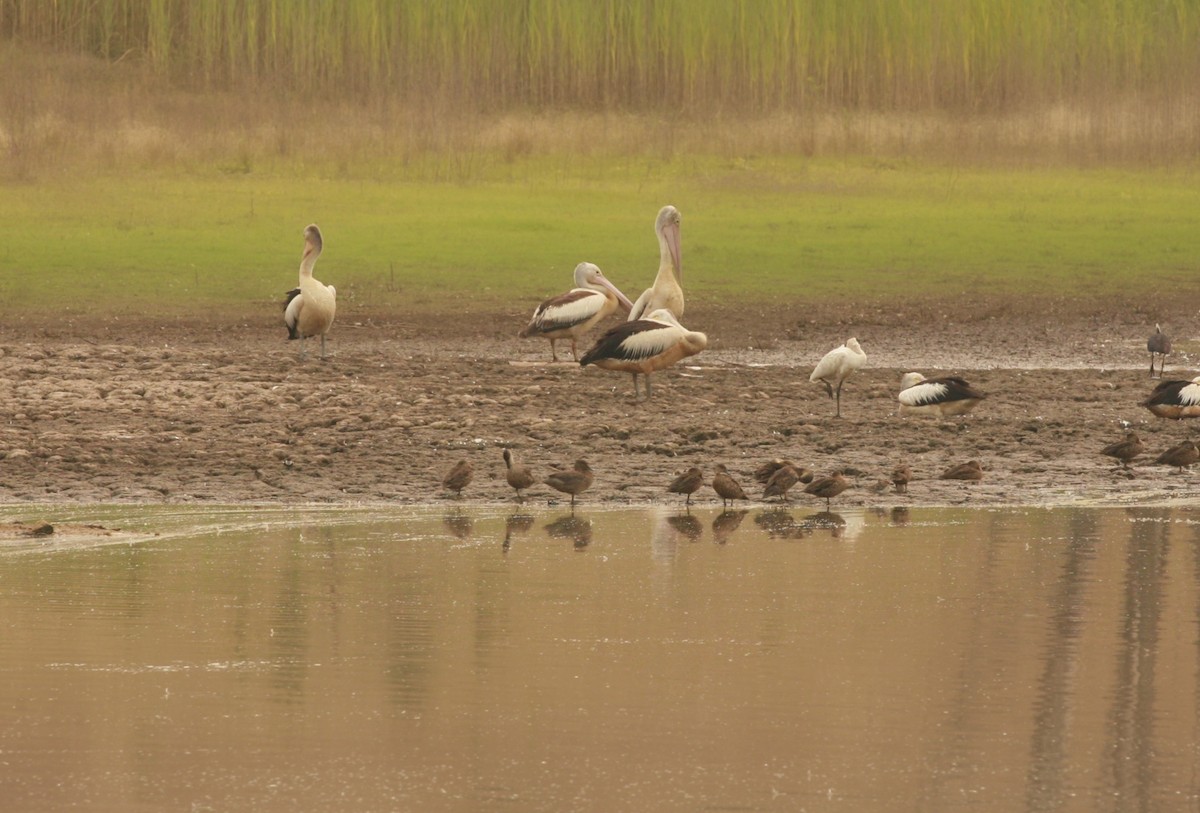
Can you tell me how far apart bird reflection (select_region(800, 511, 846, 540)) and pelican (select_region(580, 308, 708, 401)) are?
401cm

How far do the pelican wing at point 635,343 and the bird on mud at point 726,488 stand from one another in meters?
3.63

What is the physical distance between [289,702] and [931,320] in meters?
14.7

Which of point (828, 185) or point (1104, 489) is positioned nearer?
point (1104, 489)

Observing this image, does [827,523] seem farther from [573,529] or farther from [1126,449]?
[1126,449]

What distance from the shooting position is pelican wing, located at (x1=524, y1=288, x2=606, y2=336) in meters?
17.7

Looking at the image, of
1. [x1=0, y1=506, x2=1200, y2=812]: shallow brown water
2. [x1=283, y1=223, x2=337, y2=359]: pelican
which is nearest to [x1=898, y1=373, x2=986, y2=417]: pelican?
[x1=0, y1=506, x2=1200, y2=812]: shallow brown water

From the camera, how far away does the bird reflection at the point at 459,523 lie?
34.4ft

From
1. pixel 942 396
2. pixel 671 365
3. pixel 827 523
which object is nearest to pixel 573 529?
pixel 827 523

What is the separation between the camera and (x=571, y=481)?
11.4 metres

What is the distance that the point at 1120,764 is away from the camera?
6.23 metres

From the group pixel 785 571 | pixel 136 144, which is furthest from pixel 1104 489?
pixel 136 144

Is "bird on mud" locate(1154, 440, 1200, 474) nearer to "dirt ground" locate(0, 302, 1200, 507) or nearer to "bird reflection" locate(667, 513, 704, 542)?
"dirt ground" locate(0, 302, 1200, 507)

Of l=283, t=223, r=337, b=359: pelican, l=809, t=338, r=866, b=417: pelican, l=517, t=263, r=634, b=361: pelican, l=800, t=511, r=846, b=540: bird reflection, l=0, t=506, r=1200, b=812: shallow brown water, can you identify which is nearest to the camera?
l=0, t=506, r=1200, b=812: shallow brown water

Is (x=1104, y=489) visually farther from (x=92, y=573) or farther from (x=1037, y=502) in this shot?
(x=92, y=573)
